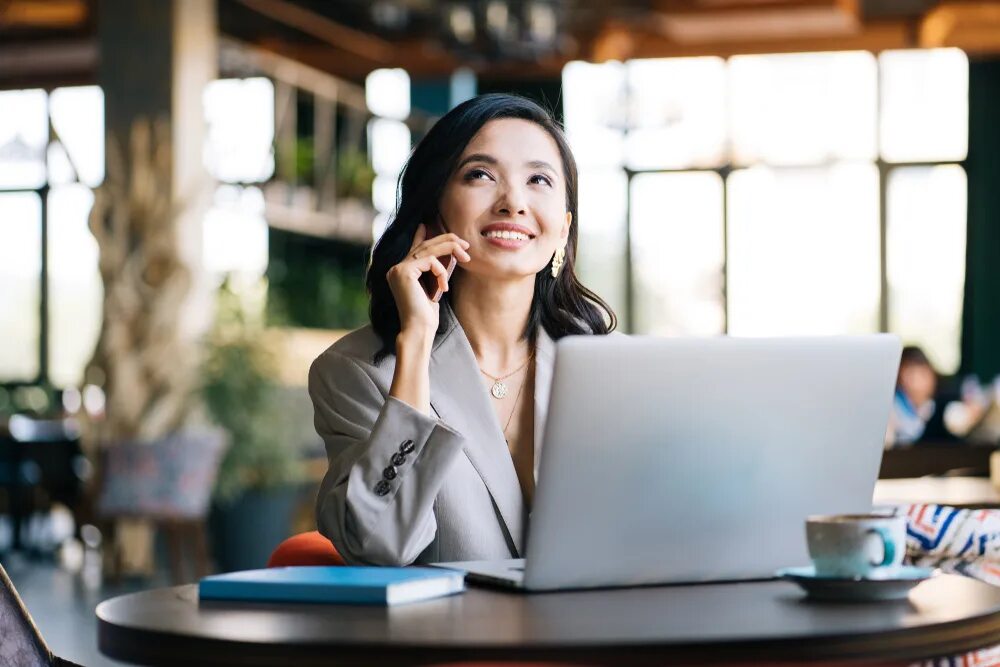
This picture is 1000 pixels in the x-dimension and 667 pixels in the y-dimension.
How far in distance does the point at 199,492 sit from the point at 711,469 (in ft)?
19.3

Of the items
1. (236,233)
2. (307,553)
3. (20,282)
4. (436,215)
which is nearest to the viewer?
(307,553)

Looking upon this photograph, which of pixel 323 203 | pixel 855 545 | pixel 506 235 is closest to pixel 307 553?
pixel 506 235

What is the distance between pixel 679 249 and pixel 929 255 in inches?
89.0

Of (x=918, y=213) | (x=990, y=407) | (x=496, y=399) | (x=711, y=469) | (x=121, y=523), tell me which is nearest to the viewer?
(x=711, y=469)

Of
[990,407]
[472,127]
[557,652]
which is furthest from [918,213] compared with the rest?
[557,652]

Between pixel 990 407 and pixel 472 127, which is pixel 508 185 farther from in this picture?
pixel 990 407

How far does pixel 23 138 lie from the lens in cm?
1424

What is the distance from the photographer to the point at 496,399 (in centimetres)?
228

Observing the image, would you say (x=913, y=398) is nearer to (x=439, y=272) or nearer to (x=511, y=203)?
(x=511, y=203)

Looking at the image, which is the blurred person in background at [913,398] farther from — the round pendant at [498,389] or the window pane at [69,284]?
the window pane at [69,284]

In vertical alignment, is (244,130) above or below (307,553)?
above

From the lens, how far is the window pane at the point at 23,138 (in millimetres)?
14055

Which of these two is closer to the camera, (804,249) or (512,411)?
(512,411)

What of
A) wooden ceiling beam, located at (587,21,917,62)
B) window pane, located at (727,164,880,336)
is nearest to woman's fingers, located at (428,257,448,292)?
wooden ceiling beam, located at (587,21,917,62)
